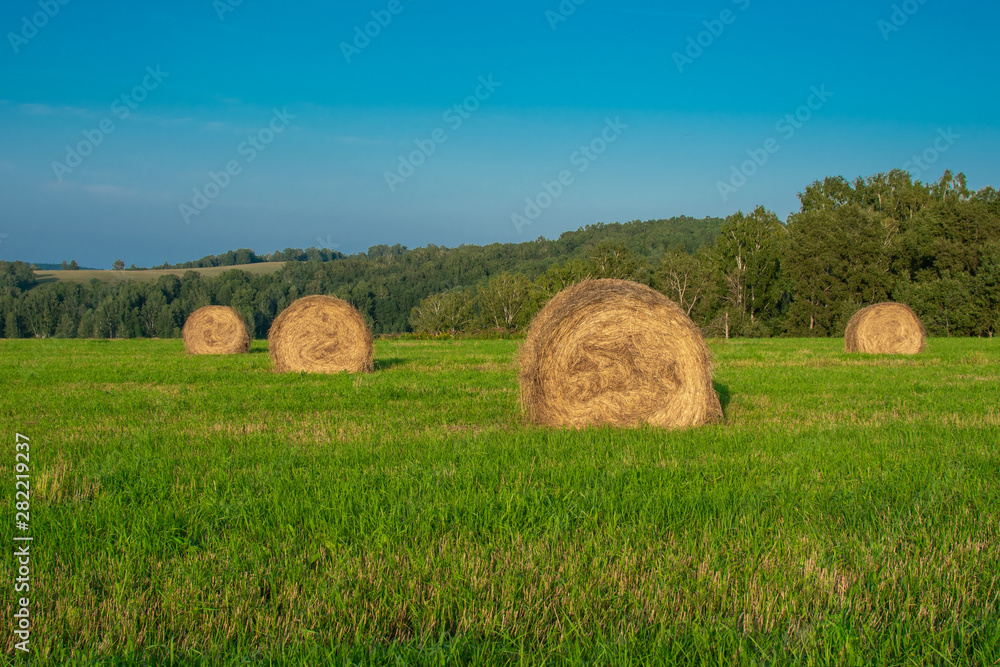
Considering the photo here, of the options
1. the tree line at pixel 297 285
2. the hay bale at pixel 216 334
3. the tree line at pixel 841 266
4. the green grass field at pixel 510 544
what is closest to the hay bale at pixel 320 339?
the green grass field at pixel 510 544

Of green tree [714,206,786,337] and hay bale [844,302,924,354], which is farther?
green tree [714,206,786,337]

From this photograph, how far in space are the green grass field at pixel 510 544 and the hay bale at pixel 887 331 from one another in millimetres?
17257

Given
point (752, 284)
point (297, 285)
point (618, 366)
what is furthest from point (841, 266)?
point (297, 285)

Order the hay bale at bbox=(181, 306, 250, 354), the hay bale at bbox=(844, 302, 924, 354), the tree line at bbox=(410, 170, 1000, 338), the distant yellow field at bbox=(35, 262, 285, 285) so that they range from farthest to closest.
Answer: the distant yellow field at bbox=(35, 262, 285, 285)
the tree line at bbox=(410, 170, 1000, 338)
the hay bale at bbox=(181, 306, 250, 354)
the hay bale at bbox=(844, 302, 924, 354)

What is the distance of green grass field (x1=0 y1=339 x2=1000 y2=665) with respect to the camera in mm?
3141

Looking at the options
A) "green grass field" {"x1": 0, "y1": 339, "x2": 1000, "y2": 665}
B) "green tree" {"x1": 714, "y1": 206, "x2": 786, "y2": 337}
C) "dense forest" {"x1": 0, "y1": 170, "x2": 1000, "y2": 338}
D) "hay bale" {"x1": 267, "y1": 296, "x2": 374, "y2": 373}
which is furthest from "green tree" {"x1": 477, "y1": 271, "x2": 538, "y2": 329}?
"green grass field" {"x1": 0, "y1": 339, "x2": 1000, "y2": 665}

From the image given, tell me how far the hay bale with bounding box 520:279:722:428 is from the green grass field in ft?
2.34

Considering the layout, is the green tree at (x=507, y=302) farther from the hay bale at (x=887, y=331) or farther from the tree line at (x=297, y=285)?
the hay bale at (x=887, y=331)

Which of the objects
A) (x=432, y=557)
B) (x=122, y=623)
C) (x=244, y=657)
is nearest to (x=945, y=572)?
(x=432, y=557)

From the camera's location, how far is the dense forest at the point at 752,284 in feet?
162

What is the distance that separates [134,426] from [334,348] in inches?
333

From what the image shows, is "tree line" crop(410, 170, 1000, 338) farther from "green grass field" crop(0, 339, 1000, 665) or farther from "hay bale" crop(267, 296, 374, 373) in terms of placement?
"green grass field" crop(0, 339, 1000, 665)

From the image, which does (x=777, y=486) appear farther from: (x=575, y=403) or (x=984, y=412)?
(x=984, y=412)

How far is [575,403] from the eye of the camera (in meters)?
9.10
